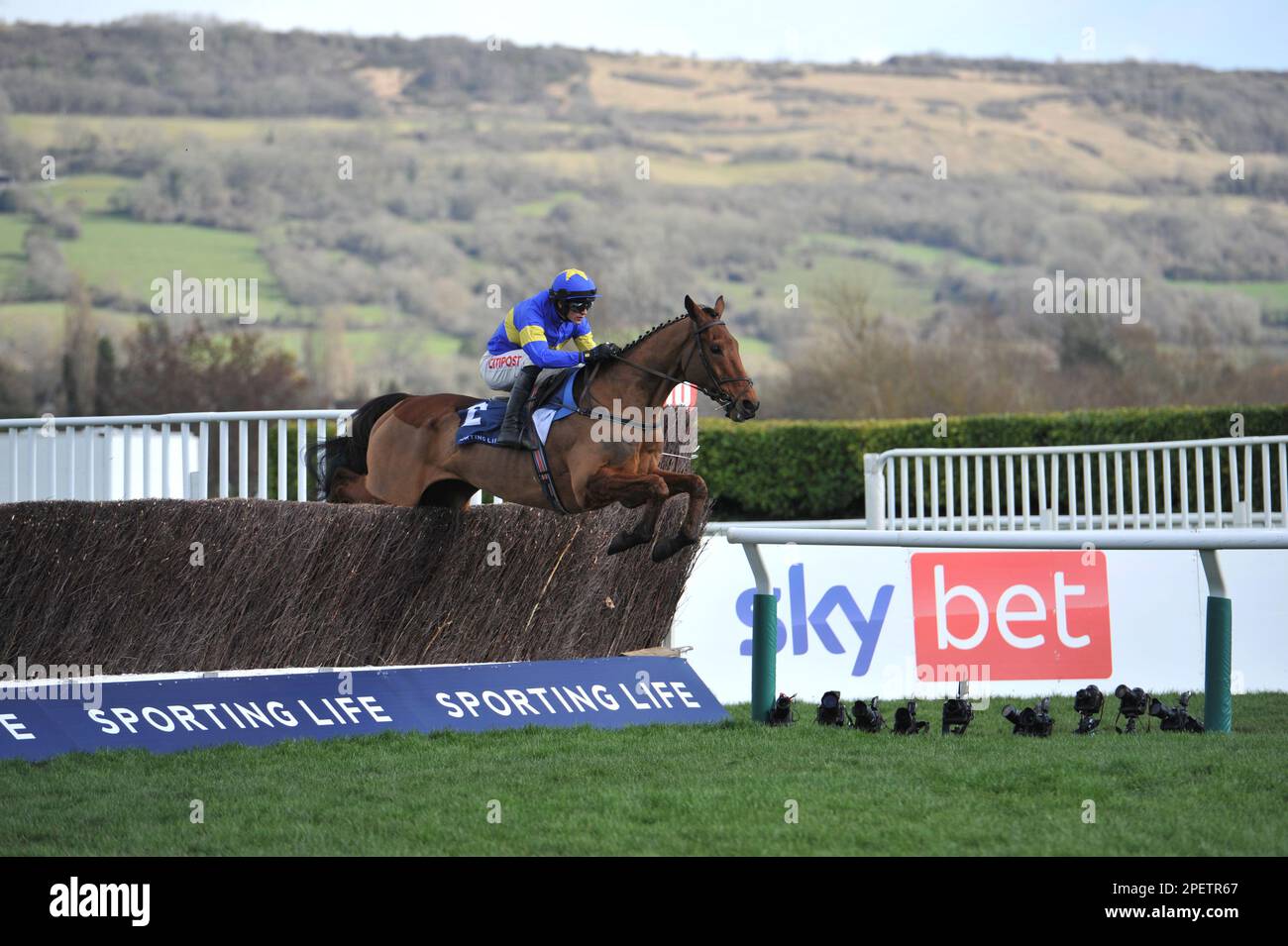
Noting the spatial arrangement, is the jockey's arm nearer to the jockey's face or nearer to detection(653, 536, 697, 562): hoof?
the jockey's face

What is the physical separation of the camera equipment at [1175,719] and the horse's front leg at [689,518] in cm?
226

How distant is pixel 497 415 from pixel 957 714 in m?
3.04

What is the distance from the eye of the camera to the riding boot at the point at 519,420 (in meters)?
8.00

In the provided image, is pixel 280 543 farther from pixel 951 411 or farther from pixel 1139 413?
pixel 951 411

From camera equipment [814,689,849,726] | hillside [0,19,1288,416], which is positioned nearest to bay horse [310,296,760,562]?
camera equipment [814,689,849,726]

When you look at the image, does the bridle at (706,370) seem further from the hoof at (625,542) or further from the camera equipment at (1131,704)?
the camera equipment at (1131,704)

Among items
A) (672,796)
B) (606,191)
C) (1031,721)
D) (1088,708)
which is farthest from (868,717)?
(606,191)

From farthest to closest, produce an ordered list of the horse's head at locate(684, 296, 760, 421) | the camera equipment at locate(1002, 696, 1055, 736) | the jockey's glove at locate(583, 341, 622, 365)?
the jockey's glove at locate(583, 341, 622, 365) < the horse's head at locate(684, 296, 760, 421) < the camera equipment at locate(1002, 696, 1055, 736)

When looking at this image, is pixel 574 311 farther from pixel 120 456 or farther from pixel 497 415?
pixel 120 456

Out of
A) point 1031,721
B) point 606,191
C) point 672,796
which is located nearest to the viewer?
point 672,796

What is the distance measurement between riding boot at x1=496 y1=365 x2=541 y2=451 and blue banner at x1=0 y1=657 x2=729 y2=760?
1.28 metres

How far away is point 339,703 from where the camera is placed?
6.78 m

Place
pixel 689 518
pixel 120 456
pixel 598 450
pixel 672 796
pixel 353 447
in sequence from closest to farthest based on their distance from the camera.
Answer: pixel 672 796, pixel 689 518, pixel 598 450, pixel 353 447, pixel 120 456

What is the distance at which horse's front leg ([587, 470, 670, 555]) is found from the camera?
7.48 meters
